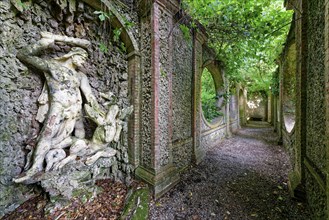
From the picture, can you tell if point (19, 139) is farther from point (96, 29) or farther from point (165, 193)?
point (165, 193)

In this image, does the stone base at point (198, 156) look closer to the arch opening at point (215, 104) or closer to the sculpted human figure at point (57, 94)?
the arch opening at point (215, 104)

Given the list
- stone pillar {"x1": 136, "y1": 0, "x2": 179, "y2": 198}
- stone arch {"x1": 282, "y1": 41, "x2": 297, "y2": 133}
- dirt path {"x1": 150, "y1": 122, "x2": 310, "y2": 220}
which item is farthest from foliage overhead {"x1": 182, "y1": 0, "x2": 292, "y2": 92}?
dirt path {"x1": 150, "y1": 122, "x2": 310, "y2": 220}

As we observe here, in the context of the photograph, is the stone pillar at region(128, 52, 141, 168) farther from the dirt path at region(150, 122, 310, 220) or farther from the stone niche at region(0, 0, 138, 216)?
the dirt path at region(150, 122, 310, 220)

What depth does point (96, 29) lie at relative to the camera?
2.36 m

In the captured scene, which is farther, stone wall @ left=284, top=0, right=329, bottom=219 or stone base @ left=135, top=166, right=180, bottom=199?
stone base @ left=135, top=166, right=180, bottom=199

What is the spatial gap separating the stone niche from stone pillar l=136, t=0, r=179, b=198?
44 centimetres

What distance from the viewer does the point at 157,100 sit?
2.41 meters

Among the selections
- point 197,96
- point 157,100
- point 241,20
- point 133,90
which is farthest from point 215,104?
point 133,90

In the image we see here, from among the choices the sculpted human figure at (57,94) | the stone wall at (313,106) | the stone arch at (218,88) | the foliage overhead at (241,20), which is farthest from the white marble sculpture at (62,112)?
the stone arch at (218,88)

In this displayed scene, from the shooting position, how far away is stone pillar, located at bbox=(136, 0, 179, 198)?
239 centimetres

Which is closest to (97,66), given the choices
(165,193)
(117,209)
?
(117,209)

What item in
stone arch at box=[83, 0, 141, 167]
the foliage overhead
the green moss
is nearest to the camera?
the green moss

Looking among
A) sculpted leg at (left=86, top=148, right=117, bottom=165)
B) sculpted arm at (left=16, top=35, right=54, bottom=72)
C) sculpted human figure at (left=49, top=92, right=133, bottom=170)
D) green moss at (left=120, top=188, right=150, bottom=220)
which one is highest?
sculpted arm at (left=16, top=35, right=54, bottom=72)

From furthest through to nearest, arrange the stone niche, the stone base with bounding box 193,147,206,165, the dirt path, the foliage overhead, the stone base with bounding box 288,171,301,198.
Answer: the stone base with bounding box 193,147,206,165 → the foliage overhead → the stone base with bounding box 288,171,301,198 → the dirt path → the stone niche
